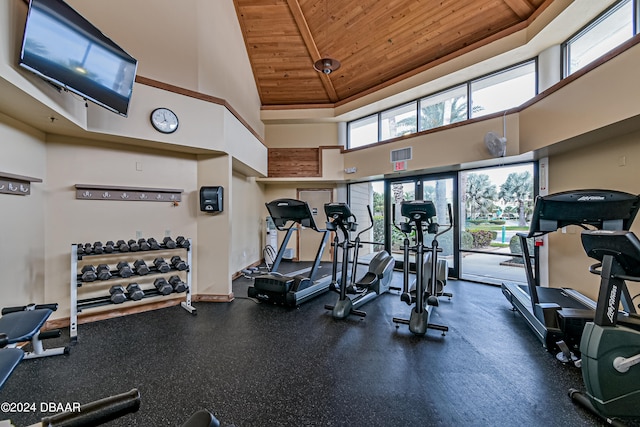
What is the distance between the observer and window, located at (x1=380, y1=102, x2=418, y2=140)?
20.2ft

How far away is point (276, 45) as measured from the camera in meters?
6.25

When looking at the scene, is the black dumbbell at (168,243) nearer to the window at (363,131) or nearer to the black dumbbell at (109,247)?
the black dumbbell at (109,247)

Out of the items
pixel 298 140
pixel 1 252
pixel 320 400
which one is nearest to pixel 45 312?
pixel 1 252

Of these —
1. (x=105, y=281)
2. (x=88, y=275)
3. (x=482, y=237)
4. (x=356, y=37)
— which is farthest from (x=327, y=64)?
(x=105, y=281)

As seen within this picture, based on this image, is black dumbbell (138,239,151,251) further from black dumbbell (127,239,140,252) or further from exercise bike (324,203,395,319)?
exercise bike (324,203,395,319)

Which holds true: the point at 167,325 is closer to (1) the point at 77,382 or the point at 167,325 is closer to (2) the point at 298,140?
(1) the point at 77,382

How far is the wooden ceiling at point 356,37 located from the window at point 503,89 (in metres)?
0.67

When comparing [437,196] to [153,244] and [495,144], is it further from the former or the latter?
[153,244]

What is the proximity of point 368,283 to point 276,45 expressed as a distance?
5797 mm

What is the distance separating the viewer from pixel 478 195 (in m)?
5.33

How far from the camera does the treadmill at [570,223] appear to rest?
2.20 meters

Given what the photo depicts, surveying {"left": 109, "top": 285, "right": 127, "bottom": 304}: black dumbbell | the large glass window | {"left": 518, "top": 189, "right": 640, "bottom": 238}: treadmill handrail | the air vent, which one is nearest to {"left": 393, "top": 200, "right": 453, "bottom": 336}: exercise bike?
{"left": 518, "top": 189, "right": 640, "bottom": 238}: treadmill handrail

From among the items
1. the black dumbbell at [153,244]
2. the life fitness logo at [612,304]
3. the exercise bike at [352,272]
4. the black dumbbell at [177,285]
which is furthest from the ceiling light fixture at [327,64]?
the life fitness logo at [612,304]

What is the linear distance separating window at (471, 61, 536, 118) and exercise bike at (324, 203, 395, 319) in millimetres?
3261
